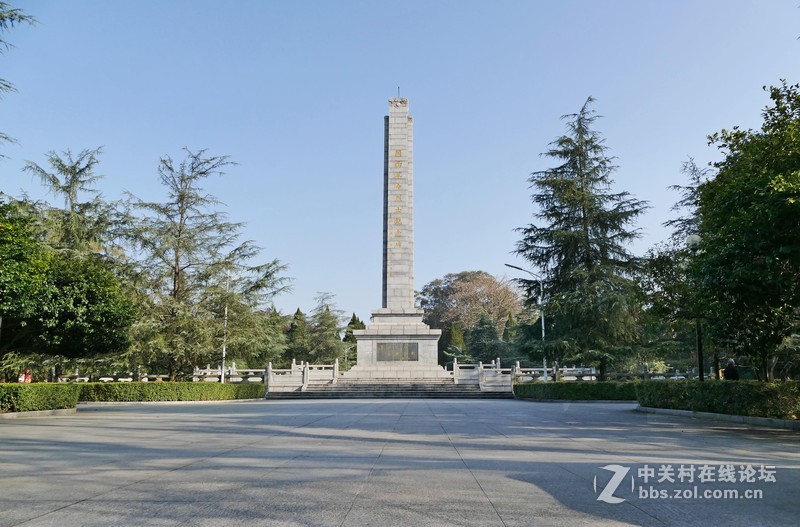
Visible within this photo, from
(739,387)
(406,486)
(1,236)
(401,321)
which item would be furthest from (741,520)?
(401,321)

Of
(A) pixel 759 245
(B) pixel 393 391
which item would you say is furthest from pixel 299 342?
(A) pixel 759 245

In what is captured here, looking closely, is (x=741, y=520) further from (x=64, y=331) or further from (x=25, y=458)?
(x=64, y=331)

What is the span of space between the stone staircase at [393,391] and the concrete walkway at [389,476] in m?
20.3

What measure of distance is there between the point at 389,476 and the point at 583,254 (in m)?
29.8

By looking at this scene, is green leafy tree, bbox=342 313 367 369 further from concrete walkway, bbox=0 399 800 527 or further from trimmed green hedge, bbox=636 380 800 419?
concrete walkway, bbox=0 399 800 527

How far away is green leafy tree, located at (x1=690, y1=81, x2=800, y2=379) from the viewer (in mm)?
10539

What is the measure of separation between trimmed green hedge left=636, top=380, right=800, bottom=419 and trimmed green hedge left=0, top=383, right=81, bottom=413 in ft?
58.3

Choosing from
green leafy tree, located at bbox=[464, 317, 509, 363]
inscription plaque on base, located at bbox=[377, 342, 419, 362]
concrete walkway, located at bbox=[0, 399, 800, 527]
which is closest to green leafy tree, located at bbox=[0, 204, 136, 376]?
concrete walkway, located at bbox=[0, 399, 800, 527]

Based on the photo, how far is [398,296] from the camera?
3994cm

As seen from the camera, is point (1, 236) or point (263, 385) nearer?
point (1, 236)

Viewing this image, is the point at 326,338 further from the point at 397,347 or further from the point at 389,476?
the point at 389,476

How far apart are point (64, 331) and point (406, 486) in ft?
53.5

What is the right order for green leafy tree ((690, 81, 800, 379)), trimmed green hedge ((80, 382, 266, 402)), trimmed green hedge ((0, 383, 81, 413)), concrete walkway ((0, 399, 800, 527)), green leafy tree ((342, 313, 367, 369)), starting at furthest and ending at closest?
green leafy tree ((342, 313, 367, 369))
trimmed green hedge ((80, 382, 266, 402))
trimmed green hedge ((0, 383, 81, 413))
green leafy tree ((690, 81, 800, 379))
concrete walkway ((0, 399, 800, 527))

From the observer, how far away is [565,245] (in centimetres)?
3422
